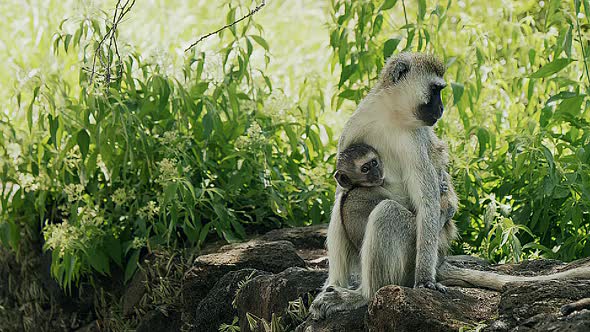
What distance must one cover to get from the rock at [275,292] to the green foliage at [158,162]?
48.9 inches

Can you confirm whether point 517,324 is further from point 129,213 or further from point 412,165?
point 129,213

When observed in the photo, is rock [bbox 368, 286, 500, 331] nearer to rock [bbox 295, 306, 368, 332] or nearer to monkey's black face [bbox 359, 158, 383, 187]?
rock [bbox 295, 306, 368, 332]

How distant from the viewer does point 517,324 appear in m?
4.13

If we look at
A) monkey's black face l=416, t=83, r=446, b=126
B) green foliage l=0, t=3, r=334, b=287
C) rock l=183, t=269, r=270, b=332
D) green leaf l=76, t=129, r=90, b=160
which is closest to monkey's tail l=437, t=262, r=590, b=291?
monkey's black face l=416, t=83, r=446, b=126

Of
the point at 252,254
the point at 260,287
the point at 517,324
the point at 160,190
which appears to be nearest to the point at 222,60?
the point at 160,190

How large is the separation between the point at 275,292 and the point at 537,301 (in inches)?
73.4

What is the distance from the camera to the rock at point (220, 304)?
614cm

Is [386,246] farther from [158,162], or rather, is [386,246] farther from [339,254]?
[158,162]

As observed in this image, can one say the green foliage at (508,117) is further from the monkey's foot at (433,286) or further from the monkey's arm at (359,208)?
the monkey's foot at (433,286)

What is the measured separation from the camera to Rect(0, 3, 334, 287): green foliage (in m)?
7.14

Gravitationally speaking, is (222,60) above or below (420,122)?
above

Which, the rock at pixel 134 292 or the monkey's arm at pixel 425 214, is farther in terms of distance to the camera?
the rock at pixel 134 292

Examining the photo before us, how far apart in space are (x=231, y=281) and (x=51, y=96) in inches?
94.4

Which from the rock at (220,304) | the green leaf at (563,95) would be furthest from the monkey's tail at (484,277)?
the green leaf at (563,95)
